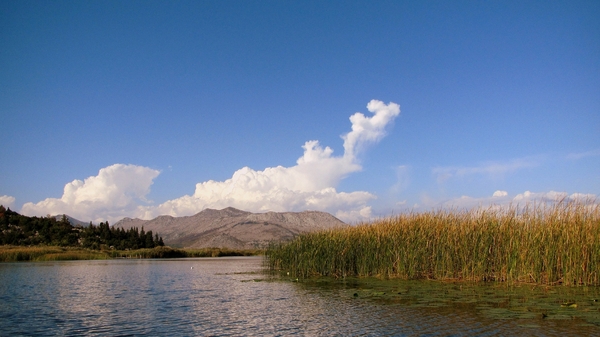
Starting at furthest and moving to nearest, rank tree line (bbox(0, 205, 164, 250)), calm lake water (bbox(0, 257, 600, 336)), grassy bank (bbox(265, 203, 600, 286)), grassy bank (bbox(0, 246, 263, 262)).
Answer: tree line (bbox(0, 205, 164, 250)), grassy bank (bbox(0, 246, 263, 262)), grassy bank (bbox(265, 203, 600, 286)), calm lake water (bbox(0, 257, 600, 336))

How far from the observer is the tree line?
282ft

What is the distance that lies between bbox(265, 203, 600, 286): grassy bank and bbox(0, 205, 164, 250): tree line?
2928 inches

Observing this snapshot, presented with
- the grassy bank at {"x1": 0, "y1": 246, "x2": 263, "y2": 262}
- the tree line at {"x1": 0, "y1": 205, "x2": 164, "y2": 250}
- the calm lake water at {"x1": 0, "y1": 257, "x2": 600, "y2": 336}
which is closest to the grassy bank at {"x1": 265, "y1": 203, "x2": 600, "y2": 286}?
the calm lake water at {"x1": 0, "y1": 257, "x2": 600, "y2": 336}

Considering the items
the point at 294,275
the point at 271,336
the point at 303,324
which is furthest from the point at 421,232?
the point at 271,336

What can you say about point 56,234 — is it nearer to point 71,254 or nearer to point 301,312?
point 71,254

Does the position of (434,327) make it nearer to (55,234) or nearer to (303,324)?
(303,324)

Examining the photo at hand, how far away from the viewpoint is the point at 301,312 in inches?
527

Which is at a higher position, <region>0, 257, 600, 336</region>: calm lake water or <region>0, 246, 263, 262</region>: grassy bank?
<region>0, 257, 600, 336</region>: calm lake water

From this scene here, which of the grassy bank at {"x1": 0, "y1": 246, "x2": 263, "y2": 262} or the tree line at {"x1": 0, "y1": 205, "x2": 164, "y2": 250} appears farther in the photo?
the tree line at {"x1": 0, "y1": 205, "x2": 164, "y2": 250}

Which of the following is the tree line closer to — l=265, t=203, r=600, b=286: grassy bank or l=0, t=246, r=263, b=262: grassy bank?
l=0, t=246, r=263, b=262: grassy bank

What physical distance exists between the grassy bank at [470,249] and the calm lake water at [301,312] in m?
1.82

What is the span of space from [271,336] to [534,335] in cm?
550

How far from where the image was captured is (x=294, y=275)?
2536 centimetres

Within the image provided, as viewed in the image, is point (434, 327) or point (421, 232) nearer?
point (434, 327)
